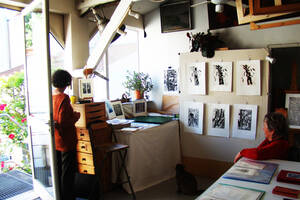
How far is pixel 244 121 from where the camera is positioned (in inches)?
150

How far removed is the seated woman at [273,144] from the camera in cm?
235

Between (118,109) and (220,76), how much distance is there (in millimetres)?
1687

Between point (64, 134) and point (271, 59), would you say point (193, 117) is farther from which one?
point (64, 134)

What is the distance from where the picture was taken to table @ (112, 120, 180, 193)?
3586mm

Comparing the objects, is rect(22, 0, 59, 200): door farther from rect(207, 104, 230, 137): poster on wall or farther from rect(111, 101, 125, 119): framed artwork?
rect(207, 104, 230, 137): poster on wall

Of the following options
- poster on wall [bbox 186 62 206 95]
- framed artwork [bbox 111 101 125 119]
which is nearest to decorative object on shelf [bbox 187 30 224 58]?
poster on wall [bbox 186 62 206 95]

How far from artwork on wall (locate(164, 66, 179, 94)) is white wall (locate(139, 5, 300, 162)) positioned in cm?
11

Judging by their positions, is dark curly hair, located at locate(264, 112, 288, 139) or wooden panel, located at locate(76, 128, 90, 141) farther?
wooden panel, located at locate(76, 128, 90, 141)

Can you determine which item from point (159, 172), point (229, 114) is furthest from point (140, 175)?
point (229, 114)

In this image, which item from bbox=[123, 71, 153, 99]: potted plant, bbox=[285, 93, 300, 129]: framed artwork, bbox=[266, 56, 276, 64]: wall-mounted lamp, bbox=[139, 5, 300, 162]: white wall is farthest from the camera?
bbox=[123, 71, 153, 99]: potted plant

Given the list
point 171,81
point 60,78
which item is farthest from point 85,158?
point 171,81

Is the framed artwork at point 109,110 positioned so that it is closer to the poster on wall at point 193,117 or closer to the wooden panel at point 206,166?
the poster on wall at point 193,117

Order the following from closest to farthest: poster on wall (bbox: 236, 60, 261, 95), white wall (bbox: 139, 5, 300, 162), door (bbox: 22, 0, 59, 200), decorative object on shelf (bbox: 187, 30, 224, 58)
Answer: door (bbox: 22, 0, 59, 200), poster on wall (bbox: 236, 60, 261, 95), white wall (bbox: 139, 5, 300, 162), decorative object on shelf (bbox: 187, 30, 224, 58)

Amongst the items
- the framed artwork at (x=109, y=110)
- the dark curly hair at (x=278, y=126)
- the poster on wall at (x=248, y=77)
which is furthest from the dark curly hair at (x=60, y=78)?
the poster on wall at (x=248, y=77)
